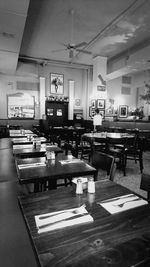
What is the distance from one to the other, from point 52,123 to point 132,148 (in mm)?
6750

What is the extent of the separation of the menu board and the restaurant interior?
0.05 metres

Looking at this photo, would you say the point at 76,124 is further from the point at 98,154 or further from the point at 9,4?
the point at 98,154

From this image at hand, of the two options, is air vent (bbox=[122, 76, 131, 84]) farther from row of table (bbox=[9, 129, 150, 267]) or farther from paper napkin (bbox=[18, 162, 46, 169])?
row of table (bbox=[9, 129, 150, 267])

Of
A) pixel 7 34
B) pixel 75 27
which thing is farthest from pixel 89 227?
pixel 75 27

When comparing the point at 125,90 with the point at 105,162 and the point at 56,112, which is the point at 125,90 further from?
Result: the point at 105,162

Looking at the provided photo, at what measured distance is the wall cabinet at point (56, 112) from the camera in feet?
35.1

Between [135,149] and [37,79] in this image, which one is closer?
[135,149]

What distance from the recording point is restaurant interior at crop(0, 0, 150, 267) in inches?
39.6

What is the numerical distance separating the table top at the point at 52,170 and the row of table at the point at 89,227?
A: 14.1 inches

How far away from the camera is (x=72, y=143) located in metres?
7.21

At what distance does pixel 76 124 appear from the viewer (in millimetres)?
10039

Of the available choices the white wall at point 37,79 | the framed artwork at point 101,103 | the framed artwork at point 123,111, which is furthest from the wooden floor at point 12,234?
the framed artwork at point 123,111

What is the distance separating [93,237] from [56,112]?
10.2m

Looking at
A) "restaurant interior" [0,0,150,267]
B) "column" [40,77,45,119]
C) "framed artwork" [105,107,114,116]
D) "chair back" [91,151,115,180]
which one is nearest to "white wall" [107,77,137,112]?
"restaurant interior" [0,0,150,267]
